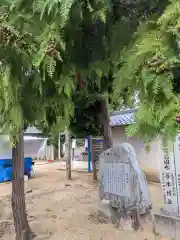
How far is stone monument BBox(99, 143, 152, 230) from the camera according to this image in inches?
188

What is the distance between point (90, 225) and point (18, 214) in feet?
4.90

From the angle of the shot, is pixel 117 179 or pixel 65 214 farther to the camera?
pixel 65 214

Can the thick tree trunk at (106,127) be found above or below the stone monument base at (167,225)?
above

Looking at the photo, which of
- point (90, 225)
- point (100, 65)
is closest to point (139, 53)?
point (100, 65)

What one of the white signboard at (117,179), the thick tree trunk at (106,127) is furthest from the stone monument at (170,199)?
the thick tree trunk at (106,127)

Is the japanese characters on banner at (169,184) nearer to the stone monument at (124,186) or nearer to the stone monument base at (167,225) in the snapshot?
the stone monument base at (167,225)

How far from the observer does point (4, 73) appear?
2.17 metres

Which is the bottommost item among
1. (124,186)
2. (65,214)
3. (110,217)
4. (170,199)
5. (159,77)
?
(65,214)

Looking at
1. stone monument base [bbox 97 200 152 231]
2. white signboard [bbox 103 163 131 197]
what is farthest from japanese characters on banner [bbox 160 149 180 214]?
white signboard [bbox 103 163 131 197]

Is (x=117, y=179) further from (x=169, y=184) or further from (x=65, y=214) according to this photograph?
(x=65, y=214)

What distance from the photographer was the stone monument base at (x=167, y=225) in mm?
4480

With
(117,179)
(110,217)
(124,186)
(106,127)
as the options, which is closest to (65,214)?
(110,217)

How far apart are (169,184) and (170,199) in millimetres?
241

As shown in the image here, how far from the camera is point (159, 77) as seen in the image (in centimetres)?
137
